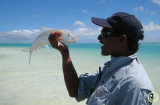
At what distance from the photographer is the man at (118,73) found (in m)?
1.14

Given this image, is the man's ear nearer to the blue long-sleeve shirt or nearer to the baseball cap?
the baseball cap

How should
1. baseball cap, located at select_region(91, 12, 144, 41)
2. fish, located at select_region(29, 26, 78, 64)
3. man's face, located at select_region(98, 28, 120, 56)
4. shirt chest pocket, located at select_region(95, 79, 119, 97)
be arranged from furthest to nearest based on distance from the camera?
fish, located at select_region(29, 26, 78, 64)
man's face, located at select_region(98, 28, 120, 56)
baseball cap, located at select_region(91, 12, 144, 41)
shirt chest pocket, located at select_region(95, 79, 119, 97)

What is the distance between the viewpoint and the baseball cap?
136cm

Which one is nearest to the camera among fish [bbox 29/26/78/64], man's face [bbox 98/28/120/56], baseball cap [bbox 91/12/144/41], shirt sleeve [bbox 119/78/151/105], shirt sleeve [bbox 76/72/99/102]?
shirt sleeve [bbox 119/78/151/105]

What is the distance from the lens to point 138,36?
1.40m

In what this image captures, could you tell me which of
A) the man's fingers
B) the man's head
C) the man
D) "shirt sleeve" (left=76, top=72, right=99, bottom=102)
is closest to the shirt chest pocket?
the man

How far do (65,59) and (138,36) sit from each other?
2.19ft

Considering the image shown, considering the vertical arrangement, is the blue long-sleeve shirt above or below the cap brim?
below

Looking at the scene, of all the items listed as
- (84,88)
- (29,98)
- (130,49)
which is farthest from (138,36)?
(29,98)

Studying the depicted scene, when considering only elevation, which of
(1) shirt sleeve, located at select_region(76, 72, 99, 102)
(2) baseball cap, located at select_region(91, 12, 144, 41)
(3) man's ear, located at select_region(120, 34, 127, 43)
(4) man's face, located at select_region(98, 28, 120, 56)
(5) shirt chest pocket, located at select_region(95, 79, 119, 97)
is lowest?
(1) shirt sleeve, located at select_region(76, 72, 99, 102)

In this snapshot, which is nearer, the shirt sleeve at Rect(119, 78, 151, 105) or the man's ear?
the shirt sleeve at Rect(119, 78, 151, 105)

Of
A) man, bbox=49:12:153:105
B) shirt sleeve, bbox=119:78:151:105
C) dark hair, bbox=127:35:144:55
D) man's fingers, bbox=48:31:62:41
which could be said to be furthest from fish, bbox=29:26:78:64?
shirt sleeve, bbox=119:78:151:105

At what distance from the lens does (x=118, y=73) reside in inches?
50.4

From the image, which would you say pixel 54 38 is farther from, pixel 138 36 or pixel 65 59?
pixel 138 36
